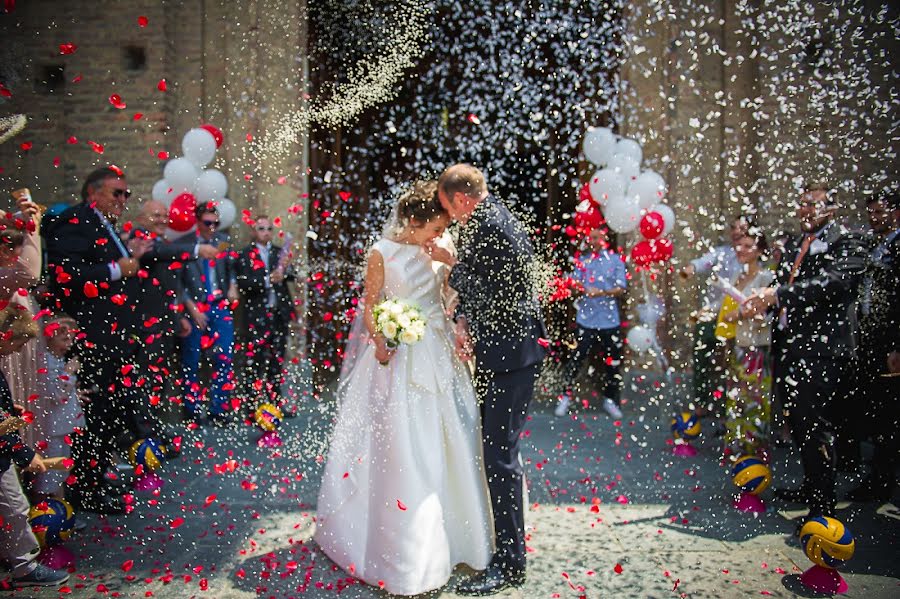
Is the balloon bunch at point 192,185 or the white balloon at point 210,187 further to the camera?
the white balloon at point 210,187

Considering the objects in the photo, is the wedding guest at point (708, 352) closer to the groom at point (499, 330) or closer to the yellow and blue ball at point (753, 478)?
the yellow and blue ball at point (753, 478)

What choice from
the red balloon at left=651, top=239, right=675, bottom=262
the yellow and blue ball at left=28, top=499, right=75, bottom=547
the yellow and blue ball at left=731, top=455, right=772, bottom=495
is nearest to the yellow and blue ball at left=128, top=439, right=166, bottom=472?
the yellow and blue ball at left=28, top=499, right=75, bottom=547

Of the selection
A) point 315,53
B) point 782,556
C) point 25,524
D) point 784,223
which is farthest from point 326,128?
point 782,556

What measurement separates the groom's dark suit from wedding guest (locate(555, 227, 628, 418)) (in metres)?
4.02

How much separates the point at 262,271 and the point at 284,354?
99cm

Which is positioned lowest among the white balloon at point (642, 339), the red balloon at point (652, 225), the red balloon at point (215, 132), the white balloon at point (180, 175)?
the white balloon at point (642, 339)

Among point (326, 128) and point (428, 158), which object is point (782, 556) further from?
point (428, 158)

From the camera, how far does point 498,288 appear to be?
136 inches

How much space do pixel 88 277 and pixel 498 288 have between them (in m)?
3.01

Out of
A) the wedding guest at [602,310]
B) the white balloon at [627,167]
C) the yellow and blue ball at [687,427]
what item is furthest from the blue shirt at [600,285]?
the yellow and blue ball at [687,427]

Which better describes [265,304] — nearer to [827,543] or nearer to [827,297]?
[827,297]

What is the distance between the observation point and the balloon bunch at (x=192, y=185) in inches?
260

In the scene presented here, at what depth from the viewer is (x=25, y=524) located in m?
3.48

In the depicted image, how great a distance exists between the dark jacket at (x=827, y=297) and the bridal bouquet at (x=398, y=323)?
2.28 m
